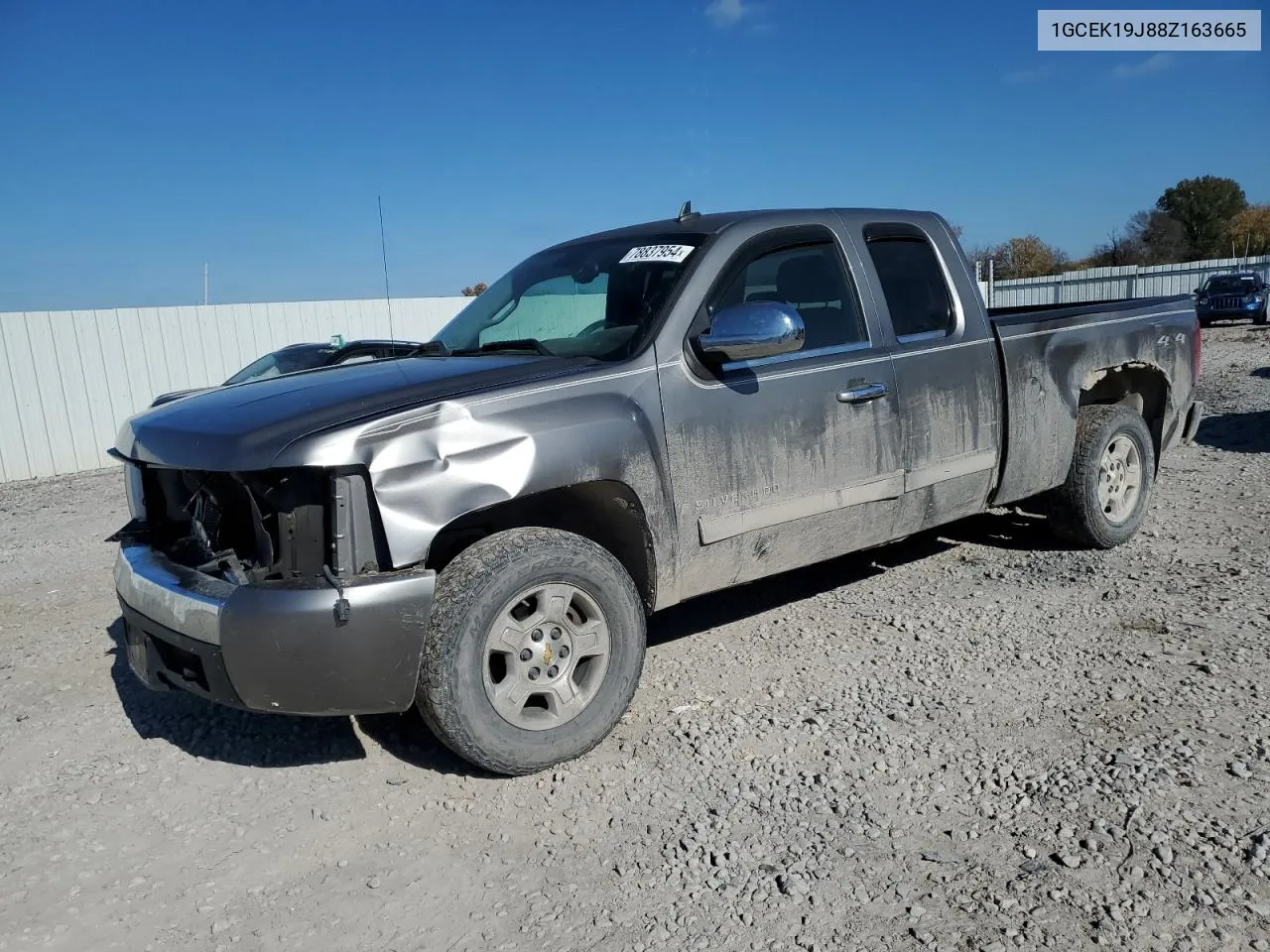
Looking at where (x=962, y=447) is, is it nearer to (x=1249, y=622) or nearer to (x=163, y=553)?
(x=1249, y=622)

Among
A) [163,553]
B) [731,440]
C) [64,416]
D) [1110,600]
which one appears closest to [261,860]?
[163,553]

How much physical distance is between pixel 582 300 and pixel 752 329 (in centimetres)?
93

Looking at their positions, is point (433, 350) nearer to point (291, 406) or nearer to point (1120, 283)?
point (291, 406)

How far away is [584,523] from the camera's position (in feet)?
12.2

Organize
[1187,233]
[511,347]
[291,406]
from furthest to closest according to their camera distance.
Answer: [1187,233], [511,347], [291,406]

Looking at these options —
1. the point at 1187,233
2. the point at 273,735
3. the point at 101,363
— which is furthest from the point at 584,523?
the point at 1187,233

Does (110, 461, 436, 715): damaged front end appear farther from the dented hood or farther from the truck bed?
the truck bed

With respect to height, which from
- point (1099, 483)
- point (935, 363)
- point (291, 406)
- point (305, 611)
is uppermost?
point (291, 406)

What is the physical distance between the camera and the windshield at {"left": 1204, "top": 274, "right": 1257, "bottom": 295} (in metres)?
24.5

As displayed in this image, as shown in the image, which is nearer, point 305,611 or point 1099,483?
point 305,611

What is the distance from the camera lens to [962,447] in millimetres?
4582

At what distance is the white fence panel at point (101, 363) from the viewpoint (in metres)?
13.0

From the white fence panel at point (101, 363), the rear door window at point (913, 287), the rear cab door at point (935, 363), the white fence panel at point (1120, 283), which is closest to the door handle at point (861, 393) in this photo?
the rear cab door at point (935, 363)

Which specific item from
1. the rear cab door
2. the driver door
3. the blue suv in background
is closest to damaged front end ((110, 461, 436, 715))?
the driver door
